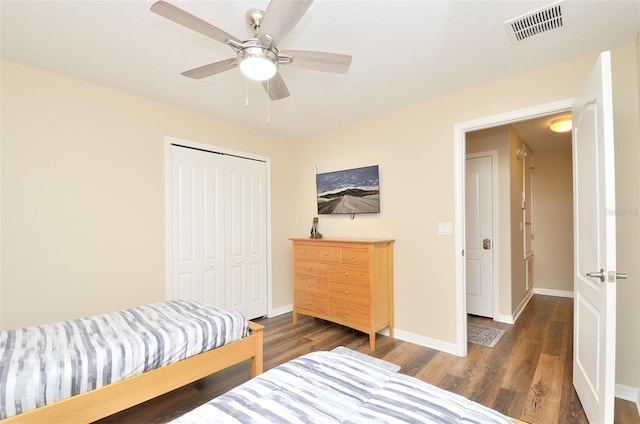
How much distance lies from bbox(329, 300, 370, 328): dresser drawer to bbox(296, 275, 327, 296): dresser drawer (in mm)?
208

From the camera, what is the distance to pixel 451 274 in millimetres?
2951

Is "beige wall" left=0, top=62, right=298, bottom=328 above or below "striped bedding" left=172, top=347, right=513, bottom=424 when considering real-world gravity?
above

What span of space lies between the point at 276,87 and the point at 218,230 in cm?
210

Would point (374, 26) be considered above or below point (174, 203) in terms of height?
above

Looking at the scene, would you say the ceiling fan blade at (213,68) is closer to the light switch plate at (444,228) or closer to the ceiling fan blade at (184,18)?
the ceiling fan blade at (184,18)

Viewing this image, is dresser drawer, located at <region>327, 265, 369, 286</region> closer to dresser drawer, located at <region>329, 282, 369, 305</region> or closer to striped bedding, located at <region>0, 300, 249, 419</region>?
dresser drawer, located at <region>329, 282, 369, 305</region>

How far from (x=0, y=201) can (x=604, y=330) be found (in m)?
4.10

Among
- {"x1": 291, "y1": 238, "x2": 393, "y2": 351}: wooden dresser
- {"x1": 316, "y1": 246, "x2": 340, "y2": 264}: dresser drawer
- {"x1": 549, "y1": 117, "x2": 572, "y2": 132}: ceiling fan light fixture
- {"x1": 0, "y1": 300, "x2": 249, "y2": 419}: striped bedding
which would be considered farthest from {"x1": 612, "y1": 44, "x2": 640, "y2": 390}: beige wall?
{"x1": 0, "y1": 300, "x2": 249, "y2": 419}: striped bedding

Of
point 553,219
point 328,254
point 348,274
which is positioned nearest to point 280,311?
point 328,254

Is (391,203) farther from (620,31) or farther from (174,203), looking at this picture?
(174,203)

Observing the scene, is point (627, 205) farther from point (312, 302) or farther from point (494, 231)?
point (312, 302)

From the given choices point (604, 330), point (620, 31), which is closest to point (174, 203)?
point (604, 330)

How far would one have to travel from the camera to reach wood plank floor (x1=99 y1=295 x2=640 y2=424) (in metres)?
2.03

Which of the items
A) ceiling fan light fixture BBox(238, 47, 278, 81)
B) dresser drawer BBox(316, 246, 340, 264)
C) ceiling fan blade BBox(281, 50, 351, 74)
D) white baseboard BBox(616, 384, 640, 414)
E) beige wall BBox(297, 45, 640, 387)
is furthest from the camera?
dresser drawer BBox(316, 246, 340, 264)
